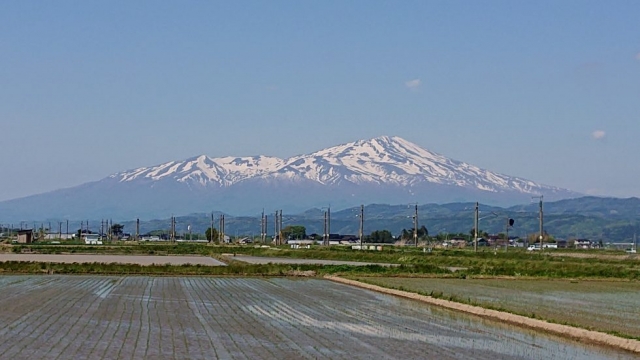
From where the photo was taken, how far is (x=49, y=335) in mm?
14375

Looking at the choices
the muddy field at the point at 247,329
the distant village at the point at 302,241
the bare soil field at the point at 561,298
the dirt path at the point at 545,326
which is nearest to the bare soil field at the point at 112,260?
the bare soil field at the point at 561,298

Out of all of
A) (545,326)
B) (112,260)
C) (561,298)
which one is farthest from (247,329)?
(112,260)

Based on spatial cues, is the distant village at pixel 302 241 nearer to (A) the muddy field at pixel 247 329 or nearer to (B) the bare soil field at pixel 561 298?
(B) the bare soil field at pixel 561 298

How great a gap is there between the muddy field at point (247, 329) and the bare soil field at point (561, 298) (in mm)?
1950

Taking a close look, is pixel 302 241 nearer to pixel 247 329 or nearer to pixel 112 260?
pixel 112 260

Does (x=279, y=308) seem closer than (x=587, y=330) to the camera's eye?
No

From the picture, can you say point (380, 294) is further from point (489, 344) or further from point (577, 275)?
point (577, 275)

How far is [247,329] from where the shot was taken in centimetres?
1588

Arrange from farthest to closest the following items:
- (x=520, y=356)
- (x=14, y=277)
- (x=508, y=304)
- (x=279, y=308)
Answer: (x=14, y=277) → (x=508, y=304) → (x=279, y=308) → (x=520, y=356)

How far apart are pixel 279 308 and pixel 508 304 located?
19.5ft

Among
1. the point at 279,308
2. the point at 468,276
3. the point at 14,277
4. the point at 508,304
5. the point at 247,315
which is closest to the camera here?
the point at 247,315

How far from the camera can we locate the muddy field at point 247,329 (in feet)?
42.4

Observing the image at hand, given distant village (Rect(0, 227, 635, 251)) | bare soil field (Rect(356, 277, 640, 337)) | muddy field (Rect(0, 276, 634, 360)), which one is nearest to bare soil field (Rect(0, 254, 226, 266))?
bare soil field (Rect(356, 277, 640, 337))

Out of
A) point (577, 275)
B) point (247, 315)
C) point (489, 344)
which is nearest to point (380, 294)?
point (247, 315)
